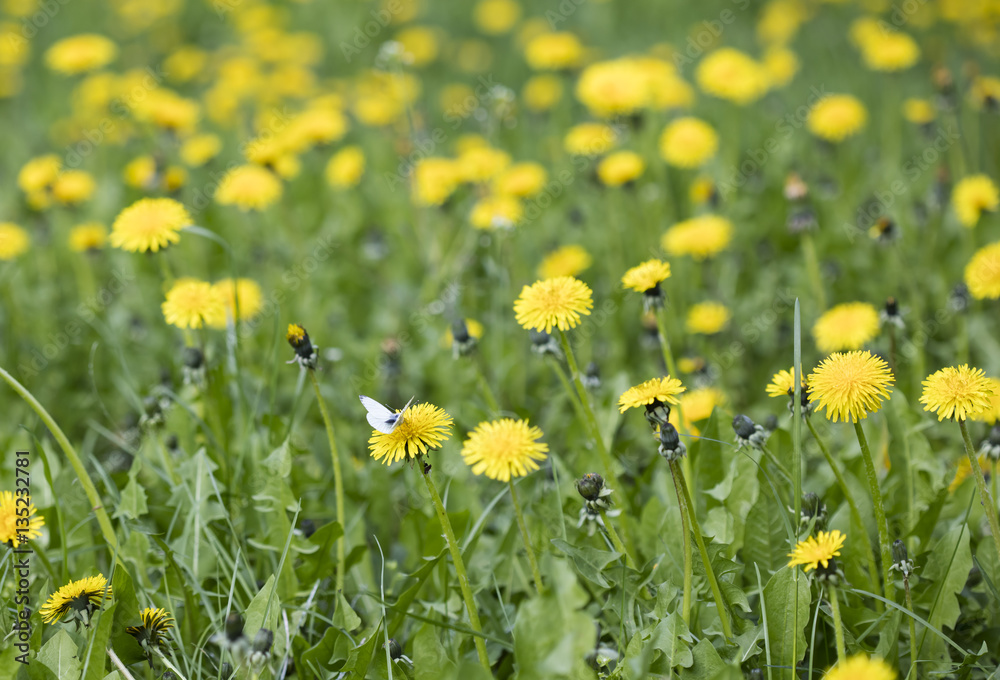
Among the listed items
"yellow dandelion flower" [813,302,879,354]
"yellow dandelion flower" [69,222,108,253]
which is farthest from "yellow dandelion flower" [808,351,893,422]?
"yellow dandelion flower" [69,222,108,253]

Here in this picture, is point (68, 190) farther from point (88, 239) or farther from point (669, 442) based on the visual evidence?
point (669, 442)

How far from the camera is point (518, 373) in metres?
2.75

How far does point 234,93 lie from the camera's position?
4.63m

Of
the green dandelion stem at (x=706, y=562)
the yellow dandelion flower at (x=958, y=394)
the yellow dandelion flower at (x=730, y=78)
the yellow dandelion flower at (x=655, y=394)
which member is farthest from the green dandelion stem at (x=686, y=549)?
the yellow dandelion flower at (x=730, y=78)

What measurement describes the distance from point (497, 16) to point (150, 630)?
6.06 metres

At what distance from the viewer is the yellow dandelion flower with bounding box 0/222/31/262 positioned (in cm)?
283

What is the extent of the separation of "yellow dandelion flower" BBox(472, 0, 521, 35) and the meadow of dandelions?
0.64 meters

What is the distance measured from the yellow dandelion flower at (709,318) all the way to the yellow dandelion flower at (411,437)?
5.42ft

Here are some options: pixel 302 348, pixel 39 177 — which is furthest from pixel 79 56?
pixel 302 348

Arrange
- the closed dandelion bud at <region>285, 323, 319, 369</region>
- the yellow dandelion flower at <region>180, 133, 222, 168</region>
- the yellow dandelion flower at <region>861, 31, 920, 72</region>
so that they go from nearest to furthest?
the closed dandelion bud at <region>285, 323, 319, 369</region>
the yellow dandelion flower at <region>861, 31, 920, 72</region>
the yellow dandelion flower at <region>180, 133, 222, 168</region>

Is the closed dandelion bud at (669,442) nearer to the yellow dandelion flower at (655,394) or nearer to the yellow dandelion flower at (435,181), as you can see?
the yellow dandelion flower at (655,394)

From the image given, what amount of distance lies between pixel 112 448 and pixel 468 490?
1.38 metres

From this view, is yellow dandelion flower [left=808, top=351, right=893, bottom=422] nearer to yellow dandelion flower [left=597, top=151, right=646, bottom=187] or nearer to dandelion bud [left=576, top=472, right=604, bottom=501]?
dandelion bud [left=576, top=472, right=604, bottom=501]

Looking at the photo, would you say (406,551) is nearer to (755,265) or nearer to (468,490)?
(468,490)
